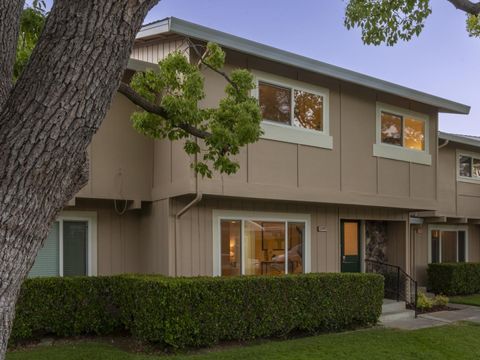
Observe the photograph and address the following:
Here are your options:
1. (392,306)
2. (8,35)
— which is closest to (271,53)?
(392,306)

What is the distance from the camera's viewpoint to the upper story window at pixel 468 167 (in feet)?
59.5

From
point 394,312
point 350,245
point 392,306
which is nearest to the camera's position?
point 394,312

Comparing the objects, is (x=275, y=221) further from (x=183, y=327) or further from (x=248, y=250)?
(x=183, y=327)

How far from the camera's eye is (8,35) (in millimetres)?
3139

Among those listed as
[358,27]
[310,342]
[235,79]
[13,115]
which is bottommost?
[310,342]

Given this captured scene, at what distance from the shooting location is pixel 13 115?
2.71 metres

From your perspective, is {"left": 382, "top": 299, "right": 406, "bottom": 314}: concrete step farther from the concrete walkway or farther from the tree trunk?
the tree trunk

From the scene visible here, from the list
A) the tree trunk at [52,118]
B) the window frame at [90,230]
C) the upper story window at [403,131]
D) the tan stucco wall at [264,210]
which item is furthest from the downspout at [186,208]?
the tree trunk at [52,118]

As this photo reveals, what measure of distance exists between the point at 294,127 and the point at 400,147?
3.79 metres

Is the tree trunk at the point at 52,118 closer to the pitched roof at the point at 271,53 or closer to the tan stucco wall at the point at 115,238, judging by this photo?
the pitched roof at the point at 271,53

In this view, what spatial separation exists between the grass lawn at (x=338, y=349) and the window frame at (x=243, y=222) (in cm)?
200

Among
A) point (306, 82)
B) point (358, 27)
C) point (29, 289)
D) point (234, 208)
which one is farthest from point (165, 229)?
point (358, 27)

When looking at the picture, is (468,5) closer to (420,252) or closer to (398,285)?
(398,285)

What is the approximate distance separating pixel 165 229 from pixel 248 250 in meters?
1.95
